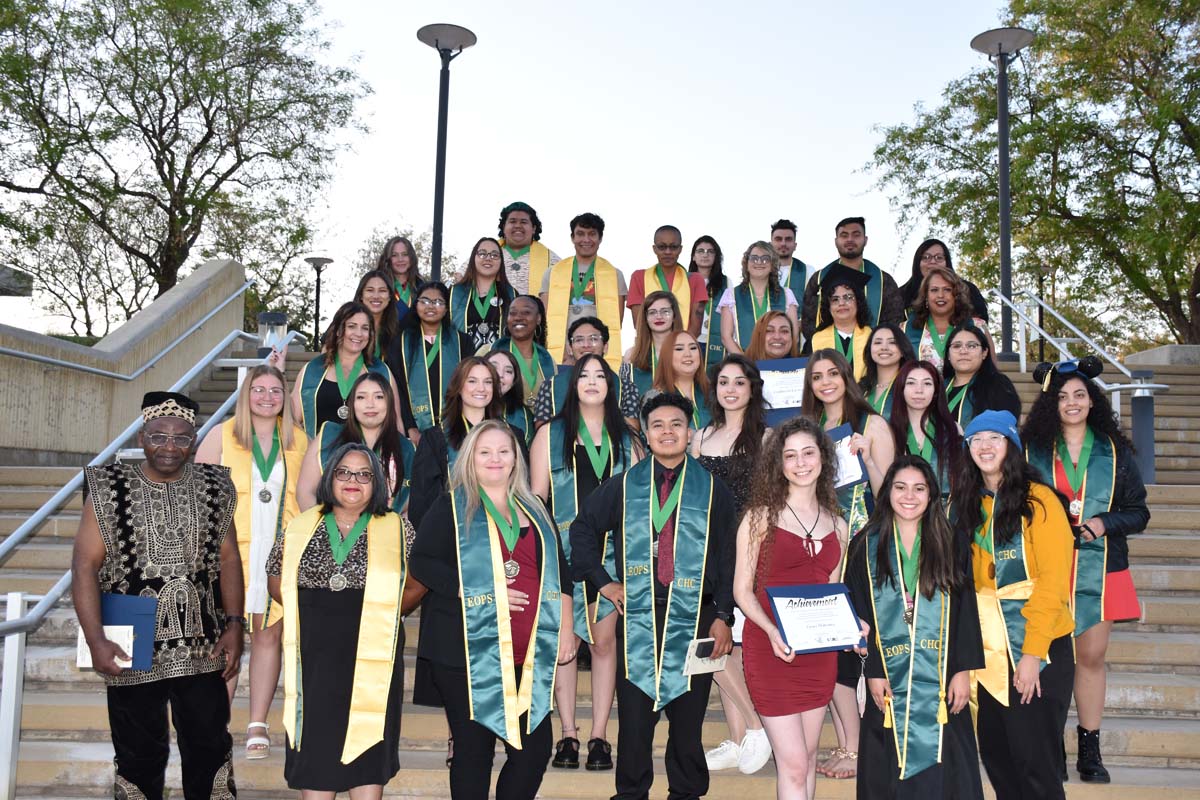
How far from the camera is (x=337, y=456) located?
13.3 ft

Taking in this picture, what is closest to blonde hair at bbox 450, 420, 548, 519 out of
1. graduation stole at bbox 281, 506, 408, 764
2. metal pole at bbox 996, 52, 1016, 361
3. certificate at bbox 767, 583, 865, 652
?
graduation stole at bbox 281, 506, 408, 764

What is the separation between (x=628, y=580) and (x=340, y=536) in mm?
1278

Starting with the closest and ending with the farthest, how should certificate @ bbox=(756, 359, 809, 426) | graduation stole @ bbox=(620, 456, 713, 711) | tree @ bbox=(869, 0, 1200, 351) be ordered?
graduation stole @ bbox=(620, 456, 713, 711) → certificate @ bbox=(756, 359, 809, 426) → tree @ bbox=(869, 0, 1200, 351)

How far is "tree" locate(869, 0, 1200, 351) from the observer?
19.7 meters

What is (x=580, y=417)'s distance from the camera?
204 inches

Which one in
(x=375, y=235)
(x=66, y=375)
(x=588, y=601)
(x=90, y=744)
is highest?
(x=375, y=235)

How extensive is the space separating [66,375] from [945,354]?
7.43 meters

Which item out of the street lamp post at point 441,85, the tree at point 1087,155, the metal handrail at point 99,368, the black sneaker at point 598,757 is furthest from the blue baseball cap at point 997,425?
the tree at point 1087,155

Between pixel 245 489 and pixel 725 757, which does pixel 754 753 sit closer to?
pixel 725 757

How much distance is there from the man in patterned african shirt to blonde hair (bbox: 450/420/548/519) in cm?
99

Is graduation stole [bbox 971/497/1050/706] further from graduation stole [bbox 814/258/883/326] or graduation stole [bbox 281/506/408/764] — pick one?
graduation stole [bbox 814/258/883/326]

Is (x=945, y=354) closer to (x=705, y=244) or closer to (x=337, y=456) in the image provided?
(x=705, y=244)

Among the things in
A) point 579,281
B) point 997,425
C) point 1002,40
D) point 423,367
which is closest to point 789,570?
point 997,425

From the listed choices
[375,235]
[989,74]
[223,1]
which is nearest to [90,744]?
[223,1]
